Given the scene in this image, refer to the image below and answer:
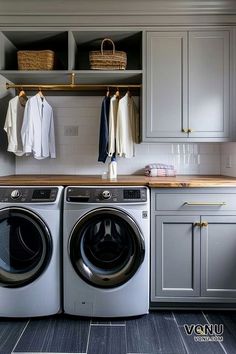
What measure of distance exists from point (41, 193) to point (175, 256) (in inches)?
43.8

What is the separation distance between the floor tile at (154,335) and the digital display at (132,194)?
914 mm

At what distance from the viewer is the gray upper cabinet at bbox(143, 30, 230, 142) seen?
7.22 feet

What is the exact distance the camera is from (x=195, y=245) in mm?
1943

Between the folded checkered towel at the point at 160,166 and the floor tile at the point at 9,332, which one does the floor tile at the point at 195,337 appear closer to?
the floor tile at the point at 9,332

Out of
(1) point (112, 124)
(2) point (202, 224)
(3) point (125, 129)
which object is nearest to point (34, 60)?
(1) point (112, 124)

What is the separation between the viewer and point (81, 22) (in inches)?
85.8

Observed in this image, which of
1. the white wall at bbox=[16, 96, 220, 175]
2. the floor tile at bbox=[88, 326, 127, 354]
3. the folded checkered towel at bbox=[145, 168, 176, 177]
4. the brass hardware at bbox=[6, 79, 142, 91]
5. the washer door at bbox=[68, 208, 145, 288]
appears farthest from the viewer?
the white wall at bbox=[16, 96, 220, 175]

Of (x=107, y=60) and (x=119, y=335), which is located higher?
(x=107, y=60)

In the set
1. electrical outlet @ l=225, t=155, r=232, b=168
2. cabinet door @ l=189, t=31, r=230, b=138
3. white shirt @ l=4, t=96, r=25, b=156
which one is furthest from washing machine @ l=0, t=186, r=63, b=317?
electrical outlet @ l=225, t=155, r=232, b=168

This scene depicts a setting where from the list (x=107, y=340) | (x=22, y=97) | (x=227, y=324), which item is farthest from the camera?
(x=22, y=97)

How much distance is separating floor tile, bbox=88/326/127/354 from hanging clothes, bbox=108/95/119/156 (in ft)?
4.49

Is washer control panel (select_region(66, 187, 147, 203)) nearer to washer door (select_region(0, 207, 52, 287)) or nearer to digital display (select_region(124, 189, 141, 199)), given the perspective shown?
digital display (select_region(124, 189, 141, 199))

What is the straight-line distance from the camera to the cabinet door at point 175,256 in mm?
1942

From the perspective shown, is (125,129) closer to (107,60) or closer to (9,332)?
(107,60)
